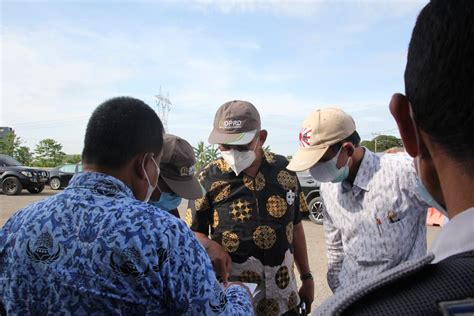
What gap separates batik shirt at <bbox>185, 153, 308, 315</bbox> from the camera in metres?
2.49

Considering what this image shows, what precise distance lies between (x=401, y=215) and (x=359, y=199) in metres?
0.26

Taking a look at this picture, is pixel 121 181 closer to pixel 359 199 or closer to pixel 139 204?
pixel 139 204

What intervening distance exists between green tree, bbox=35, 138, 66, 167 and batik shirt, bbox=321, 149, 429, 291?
103 feet

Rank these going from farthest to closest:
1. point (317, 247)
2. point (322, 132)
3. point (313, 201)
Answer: point (313, 201)
point (317, 247)
point (322, 132)

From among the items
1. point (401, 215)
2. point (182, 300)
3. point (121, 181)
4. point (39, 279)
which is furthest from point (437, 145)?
point (401, 215)

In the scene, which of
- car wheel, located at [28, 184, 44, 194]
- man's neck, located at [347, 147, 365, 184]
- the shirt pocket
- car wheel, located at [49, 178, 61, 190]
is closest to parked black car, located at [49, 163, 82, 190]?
car wheel, located at [49, 178, 61, 190]

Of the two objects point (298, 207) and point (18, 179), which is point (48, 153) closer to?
point (18, 179)

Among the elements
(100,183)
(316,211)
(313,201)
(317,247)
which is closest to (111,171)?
(100,183)

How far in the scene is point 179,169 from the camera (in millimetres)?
2359

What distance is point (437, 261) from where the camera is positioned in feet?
2.05

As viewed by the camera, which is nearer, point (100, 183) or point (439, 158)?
point (439, 158)

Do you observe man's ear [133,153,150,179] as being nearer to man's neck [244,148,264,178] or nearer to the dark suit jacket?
the dark suit jacket

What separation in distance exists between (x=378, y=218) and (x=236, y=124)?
1.04 meters

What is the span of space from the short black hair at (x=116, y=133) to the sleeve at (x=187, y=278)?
0.35m
